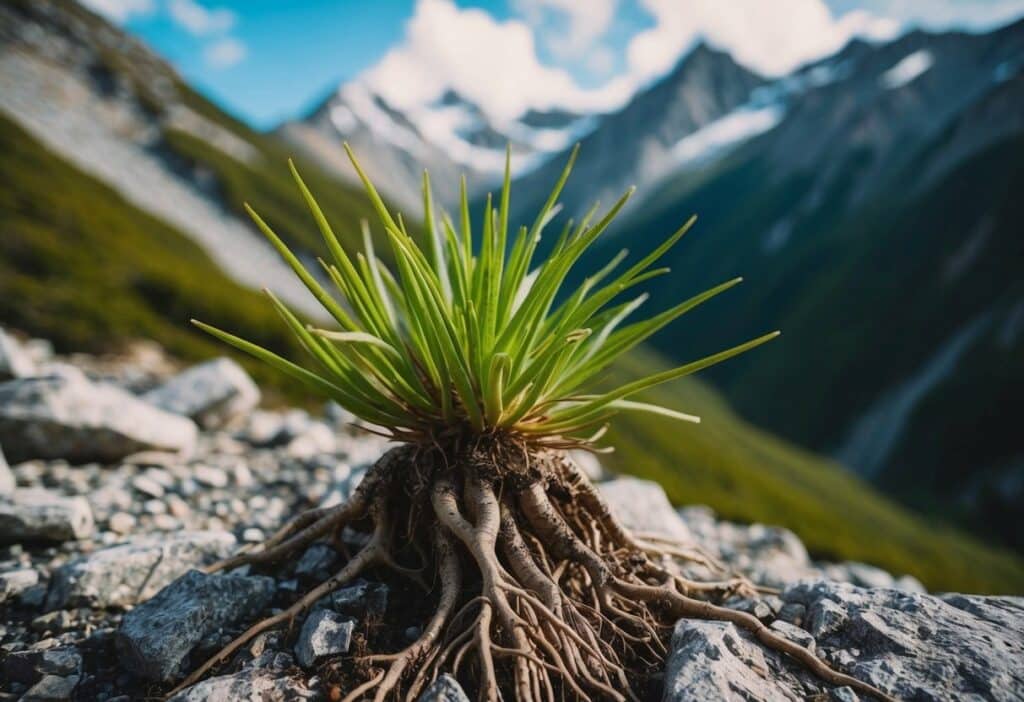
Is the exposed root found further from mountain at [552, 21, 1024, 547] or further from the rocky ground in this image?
mountain at [552, 21, 1024, 547]

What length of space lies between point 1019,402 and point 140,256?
209 feet

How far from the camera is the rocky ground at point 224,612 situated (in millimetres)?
1842

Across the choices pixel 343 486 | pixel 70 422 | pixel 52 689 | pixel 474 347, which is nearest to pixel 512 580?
pixel 474 347

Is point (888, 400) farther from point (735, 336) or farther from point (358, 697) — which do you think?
point (358, 697)

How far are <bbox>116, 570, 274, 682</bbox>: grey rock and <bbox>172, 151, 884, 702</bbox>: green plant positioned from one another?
0.60ft

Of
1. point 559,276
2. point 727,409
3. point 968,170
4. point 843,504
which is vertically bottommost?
point 843,504

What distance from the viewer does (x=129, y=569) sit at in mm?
2527

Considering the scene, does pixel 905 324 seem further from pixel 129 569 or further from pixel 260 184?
pixel 129 569

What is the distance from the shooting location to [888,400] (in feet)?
204

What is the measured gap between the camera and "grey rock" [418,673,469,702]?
1.72 meters

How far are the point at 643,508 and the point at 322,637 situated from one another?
2.80 m

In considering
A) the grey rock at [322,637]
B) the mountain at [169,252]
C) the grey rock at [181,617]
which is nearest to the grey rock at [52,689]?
the grey rock at [181,617]

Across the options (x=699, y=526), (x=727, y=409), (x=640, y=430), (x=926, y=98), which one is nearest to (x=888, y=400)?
(x=727, y=409)

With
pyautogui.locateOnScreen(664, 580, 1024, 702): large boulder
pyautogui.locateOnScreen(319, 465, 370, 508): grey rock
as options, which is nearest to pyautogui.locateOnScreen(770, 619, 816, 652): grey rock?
pyautogui.locateOnScreen(664, 580, 1024, 702): large boulder
